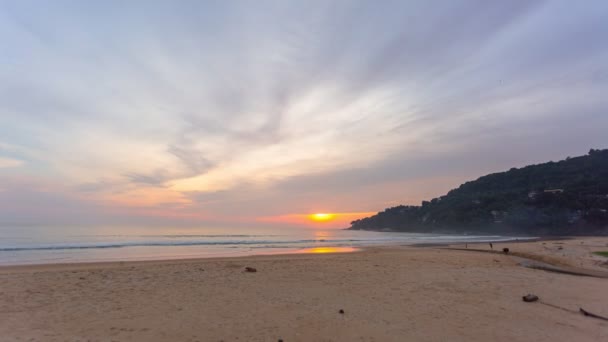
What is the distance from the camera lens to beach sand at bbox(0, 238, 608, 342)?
6.09 meters

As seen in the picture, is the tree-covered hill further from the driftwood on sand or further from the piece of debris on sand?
the driftwood on sand

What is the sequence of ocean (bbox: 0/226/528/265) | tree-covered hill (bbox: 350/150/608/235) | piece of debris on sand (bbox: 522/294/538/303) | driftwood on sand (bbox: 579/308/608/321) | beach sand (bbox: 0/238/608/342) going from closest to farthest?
1. beach sand (bbox: 0/238/608/342)
2. driftwood on sand (bbox: 579/308/608/321)
3. piece of debris on sand (bbox: 522/294/538/303)
4. ocean (bbox: 0/226/528/265)
5. tree-covered hill (bbox: 350/150/608/235)

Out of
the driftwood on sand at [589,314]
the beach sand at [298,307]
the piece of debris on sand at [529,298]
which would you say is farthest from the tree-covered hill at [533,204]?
the driftwood on sand at [589,314]

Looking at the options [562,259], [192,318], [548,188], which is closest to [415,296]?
[192,318]

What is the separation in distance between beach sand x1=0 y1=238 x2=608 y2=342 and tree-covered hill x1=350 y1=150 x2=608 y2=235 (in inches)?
3042

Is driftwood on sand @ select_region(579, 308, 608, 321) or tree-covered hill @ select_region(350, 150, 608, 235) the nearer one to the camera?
driftwood on sand @ select_region(579, 308, 608, 321)

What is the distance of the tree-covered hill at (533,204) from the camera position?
7181cm

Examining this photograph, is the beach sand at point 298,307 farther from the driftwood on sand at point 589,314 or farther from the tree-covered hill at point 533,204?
the tree-covered hill at point 533,204

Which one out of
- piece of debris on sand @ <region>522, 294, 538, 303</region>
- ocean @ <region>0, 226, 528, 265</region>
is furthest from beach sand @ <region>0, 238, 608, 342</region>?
ocean @ <region>0, 226, 528, 265</region>

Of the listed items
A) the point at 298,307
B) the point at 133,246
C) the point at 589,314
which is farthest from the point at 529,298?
the point at 133,246

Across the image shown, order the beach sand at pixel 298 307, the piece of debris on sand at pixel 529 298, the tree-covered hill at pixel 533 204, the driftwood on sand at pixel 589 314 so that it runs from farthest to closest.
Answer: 1. the tree-covered hill at pixel 533 204
2. the piece of debris on sand at pixel 529 298
3. the driftwood on sand at pixel 589 314
4. the beach sand at pixel 298 307

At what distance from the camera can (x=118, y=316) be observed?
712 cm

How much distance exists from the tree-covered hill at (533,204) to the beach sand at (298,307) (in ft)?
254

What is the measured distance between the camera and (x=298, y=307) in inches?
315
